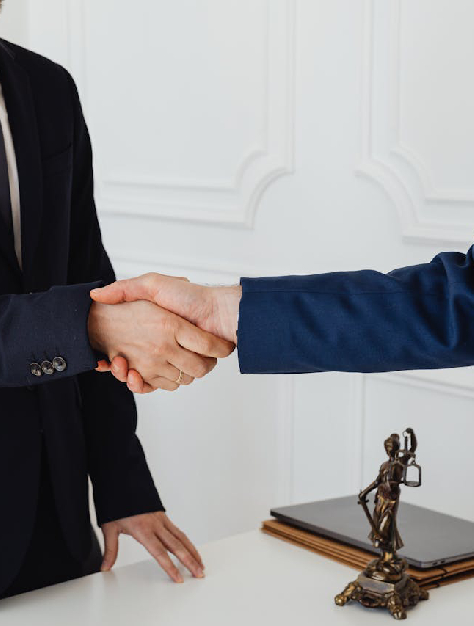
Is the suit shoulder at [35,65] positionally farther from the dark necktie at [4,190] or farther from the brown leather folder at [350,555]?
the brown leather folder at [350,555]

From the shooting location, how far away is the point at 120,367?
5.26 ft

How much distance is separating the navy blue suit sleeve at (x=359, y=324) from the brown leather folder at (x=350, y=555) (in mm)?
337

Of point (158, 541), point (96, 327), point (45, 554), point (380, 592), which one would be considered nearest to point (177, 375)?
point (96, 327)

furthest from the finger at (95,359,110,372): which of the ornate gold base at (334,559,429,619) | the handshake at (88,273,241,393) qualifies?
the ornate gold base at (334,559,429,619)

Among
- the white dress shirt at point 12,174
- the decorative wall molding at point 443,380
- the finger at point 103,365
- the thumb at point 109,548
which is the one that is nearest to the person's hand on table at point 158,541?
the thumb at point 109,548

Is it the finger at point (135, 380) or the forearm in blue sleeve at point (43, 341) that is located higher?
the forearm in blue sleeve at point (43, 341)

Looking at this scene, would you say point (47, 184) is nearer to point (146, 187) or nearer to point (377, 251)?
point (377, 251)

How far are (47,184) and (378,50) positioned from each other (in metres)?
0.84

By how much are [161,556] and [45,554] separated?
0.83 feet

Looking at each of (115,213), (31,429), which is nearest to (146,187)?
(115,213)

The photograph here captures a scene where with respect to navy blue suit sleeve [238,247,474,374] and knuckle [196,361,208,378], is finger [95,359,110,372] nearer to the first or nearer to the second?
knuckle [196,361,208,378]

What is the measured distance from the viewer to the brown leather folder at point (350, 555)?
1497 mm

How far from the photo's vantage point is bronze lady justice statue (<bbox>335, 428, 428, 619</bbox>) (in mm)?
1397

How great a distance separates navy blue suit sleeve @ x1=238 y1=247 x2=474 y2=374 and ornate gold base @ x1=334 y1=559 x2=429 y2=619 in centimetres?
29
